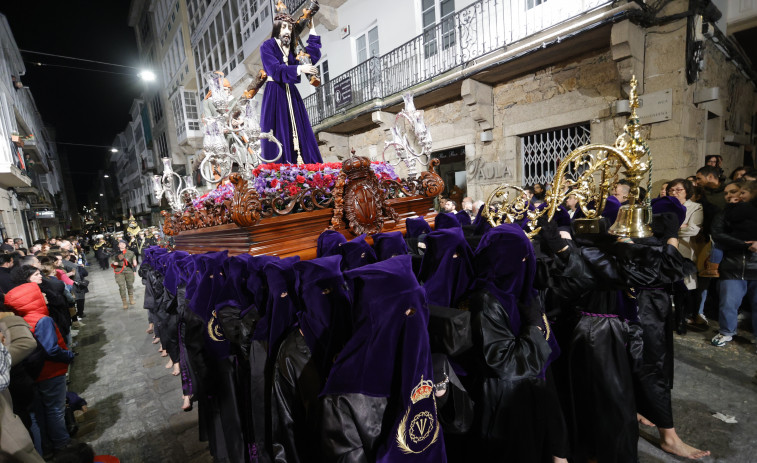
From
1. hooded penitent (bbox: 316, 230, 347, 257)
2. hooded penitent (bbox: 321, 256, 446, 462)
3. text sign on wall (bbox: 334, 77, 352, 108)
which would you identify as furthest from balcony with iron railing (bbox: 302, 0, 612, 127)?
hooded penitent (bbox: 321, 256, 446, 462)

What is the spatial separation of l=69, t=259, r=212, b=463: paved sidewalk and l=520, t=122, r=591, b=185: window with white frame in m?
7.81

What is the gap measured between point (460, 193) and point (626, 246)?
844cm

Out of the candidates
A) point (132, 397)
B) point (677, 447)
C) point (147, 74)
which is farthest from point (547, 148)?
point (147, 74)

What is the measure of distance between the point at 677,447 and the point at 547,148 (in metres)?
6.33

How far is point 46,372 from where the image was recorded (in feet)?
10.7

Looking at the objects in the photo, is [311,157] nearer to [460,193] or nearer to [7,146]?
[460,193]

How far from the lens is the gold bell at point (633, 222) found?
1.85 meters

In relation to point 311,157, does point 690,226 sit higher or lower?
lower

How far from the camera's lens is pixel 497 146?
319 inches

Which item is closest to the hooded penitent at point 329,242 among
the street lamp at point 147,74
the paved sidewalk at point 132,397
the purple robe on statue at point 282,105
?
the purple robe on statue at point 282,105

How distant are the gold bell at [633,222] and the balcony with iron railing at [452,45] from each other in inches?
233

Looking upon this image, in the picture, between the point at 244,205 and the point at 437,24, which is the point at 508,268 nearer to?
the point at 244,205

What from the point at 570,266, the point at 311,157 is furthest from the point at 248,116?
the point at 570,266

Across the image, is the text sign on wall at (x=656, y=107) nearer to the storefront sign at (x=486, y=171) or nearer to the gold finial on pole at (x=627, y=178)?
the storefront sign at (x=486, y=171)
